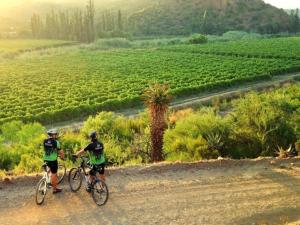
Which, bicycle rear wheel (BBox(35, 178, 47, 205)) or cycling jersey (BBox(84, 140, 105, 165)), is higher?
cycling jersey (BBox(84, 140, 105, 165))

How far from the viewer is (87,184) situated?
13.7 metres

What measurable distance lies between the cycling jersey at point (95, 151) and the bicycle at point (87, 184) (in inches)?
12.3

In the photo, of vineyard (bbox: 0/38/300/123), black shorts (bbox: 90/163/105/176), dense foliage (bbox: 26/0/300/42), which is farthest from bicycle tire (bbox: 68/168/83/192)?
dense foliage (bbox: 26/0/300/42)

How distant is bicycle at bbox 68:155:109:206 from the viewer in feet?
43.5

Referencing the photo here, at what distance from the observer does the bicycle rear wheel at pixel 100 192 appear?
522 inches

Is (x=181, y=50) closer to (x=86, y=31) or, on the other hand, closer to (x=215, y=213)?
(x=86, y=31)

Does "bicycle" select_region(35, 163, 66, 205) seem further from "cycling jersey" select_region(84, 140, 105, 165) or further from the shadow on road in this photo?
the shadow on road

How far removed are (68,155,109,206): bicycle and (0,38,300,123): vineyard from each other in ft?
65.9

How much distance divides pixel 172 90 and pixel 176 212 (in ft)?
103

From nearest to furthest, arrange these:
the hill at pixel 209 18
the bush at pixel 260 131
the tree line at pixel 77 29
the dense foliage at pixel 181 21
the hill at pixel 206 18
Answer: the bush at pixel 260 131, the tree line at pixel 77 29, the dense foliage at pixel 181 21, the hill at pixel 206 18, the hill at pixel 209 18

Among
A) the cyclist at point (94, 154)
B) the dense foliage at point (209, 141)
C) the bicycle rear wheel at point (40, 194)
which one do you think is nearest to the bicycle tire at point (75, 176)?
the cyclist at point (94, 154)

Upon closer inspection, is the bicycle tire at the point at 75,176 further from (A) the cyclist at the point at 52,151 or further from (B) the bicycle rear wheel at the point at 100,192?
(B) the bicycle rear wheel at the point at 100,192

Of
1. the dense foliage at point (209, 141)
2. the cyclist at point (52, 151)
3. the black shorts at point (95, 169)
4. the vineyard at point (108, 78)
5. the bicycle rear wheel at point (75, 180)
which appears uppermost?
the cyclist at point (52, 151)

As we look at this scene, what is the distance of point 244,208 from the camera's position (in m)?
13.5
